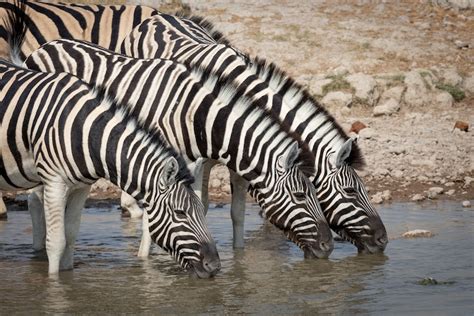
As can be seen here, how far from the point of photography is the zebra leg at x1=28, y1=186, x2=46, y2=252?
388 inches

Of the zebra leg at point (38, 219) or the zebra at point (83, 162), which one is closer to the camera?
the zebra at point (83, 162)

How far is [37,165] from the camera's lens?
8.43 meters

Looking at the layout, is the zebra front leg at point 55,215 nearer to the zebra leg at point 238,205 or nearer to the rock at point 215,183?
the zebra leg at point 238,205

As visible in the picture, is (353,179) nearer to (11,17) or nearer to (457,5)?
(11,17)

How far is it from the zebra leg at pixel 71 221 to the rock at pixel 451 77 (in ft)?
27.0

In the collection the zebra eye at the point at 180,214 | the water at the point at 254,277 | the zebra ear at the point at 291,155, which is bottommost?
the water at the point at 254,277

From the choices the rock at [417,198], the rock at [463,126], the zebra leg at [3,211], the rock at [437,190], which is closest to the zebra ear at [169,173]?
the zebra leg at [3,211]

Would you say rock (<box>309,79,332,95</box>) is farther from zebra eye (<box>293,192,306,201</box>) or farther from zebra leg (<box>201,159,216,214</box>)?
zebra eye (<box>293,192,306,201</box>)

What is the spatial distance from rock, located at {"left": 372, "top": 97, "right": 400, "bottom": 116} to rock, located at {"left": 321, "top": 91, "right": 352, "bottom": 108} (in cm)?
39

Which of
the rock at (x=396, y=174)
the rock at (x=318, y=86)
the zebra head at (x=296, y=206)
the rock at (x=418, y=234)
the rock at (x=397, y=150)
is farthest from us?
the rock at (x=318, y=86)

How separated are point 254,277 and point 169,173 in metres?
1.17

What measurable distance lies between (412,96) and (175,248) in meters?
7.98

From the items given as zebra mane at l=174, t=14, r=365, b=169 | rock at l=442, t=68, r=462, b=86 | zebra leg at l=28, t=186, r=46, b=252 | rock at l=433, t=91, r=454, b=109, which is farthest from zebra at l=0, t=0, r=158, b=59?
rock at l=442, t=68, r=462, b=86

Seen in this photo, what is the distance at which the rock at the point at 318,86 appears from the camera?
50.1 ft
